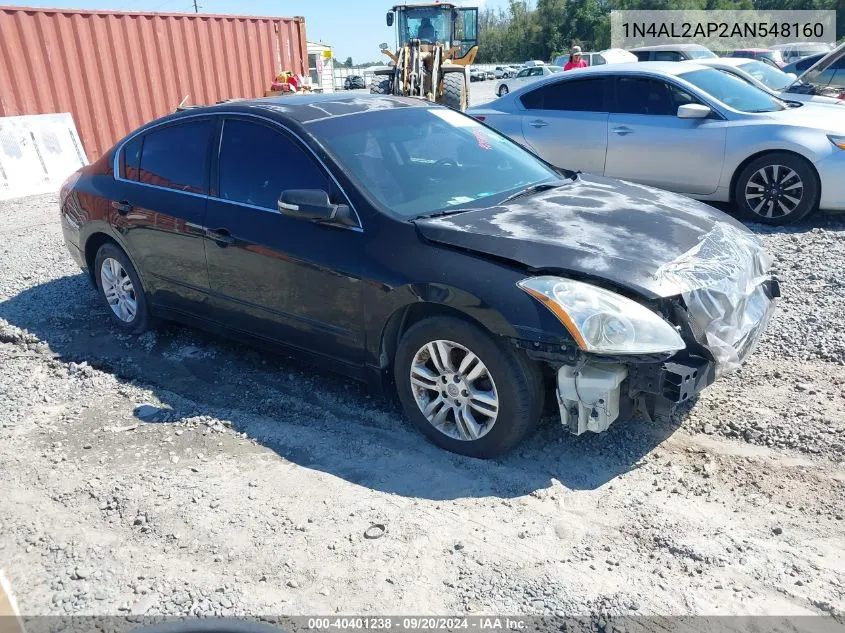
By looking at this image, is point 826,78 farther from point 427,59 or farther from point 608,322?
point 608,322

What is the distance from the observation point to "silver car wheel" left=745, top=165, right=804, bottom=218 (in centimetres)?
705

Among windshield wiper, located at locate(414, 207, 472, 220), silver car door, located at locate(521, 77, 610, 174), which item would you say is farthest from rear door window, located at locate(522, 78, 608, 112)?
windshield wiper, located at locate(414, 207, 472, 220)

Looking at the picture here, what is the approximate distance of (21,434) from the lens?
4.17m

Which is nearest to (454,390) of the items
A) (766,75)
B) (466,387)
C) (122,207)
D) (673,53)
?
(466,387)

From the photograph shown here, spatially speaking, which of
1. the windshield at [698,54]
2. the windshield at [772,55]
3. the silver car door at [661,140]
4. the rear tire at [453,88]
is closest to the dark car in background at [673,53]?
the windshield at [698,54]

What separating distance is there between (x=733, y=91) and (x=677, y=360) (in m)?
5.79

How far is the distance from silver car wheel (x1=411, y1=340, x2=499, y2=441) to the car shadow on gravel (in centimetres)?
17

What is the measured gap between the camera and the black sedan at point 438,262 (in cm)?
324

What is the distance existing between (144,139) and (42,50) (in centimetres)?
810

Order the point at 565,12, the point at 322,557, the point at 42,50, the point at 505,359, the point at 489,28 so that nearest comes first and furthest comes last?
the point at 322,557
the point at 505,359
the point at 42,50
the point at 565,12
the point at 489,28

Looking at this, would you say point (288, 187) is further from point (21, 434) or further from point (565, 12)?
point (565, 12)

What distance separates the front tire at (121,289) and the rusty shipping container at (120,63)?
23.9ft

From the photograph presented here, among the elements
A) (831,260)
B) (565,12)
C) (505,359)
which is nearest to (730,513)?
(505,359)

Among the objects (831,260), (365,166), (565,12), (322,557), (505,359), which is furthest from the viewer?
(565,12)
